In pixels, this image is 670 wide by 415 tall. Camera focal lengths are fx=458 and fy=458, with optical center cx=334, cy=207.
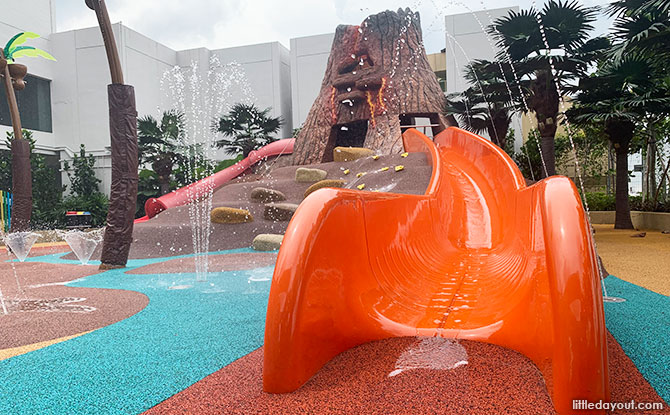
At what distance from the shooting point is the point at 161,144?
15789mm

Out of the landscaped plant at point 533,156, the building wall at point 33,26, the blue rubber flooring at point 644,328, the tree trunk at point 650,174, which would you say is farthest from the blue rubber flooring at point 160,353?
the building wall at point 33,26

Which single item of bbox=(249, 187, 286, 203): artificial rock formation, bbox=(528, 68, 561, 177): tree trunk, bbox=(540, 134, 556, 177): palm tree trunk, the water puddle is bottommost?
the water puddle

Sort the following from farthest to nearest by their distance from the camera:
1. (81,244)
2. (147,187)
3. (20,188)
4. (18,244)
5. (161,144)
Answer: (147,187), (161,144), (20,188), (18,244), (81,244)

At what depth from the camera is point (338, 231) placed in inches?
86.6

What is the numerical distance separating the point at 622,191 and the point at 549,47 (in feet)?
12.5

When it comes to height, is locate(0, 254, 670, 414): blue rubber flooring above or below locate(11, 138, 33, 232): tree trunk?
below

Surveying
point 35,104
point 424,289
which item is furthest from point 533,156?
point 35,104

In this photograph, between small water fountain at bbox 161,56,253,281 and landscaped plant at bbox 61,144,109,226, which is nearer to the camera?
landscaped plant at bbox 61,144,109,226

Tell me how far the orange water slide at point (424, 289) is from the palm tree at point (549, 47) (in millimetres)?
5394

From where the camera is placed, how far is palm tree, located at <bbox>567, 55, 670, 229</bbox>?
8.02 m

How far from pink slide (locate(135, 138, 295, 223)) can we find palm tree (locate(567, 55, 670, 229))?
953cm

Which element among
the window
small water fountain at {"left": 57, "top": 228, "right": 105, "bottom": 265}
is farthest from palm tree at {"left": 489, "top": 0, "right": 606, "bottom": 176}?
the window

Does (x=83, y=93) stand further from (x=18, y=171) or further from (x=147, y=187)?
(x=18, y=171)

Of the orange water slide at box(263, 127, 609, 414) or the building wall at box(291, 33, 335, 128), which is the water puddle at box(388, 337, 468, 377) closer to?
the orange water slide at box(263, 127, 609, 414)
